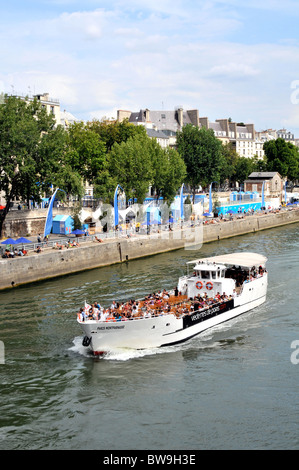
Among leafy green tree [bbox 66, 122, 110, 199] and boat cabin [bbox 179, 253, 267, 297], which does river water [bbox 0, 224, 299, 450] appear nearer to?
boat cabin [bbox 179, 253, 267, 297]

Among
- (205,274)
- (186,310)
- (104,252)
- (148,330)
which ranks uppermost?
(205,274)

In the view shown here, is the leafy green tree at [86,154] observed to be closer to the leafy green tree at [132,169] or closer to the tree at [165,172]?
the leafy green tree at [132,169]

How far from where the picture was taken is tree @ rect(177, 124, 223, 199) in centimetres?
11400

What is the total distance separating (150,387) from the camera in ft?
86.0

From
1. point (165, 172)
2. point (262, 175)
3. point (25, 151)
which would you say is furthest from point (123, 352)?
point (262, 175)

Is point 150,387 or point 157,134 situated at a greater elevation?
point 157,134

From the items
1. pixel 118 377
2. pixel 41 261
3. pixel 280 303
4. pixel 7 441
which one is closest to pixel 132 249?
pixel 41 261

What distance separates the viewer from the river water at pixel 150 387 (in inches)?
857

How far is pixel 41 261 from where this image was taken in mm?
51125

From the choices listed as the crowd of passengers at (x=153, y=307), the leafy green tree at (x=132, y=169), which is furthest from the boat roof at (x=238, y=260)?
the leafy green tree at (x=132, y=169)

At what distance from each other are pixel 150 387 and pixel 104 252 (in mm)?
34001

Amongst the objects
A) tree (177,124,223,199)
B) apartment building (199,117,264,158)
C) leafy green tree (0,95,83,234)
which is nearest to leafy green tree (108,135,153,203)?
leafy green tree (0,95,83,234)

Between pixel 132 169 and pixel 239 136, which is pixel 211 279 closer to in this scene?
pixel 132 169

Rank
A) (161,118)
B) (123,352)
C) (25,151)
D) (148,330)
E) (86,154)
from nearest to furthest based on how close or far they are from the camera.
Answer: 1. (123,352)
2. (148,330)
3. (25,151)
4. (86,154)
5. (161,118)
